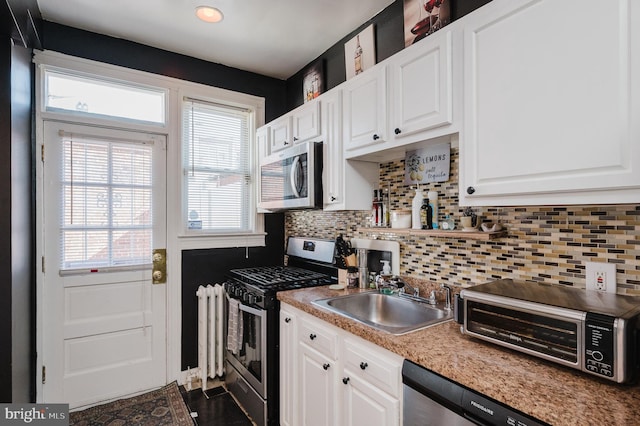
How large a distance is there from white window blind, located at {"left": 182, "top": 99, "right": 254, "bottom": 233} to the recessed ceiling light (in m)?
0.78

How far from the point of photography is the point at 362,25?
2320 millimetres

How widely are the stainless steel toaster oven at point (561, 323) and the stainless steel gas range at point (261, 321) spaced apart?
118 cm

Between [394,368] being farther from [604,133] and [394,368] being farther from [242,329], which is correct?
[242,329]

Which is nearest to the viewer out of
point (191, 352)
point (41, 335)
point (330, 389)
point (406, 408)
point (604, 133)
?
point (604, 133)

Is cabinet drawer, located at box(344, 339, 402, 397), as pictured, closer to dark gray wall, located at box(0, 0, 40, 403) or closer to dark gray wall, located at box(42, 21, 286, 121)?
dark gray wall, located at box(0, 0, 40, 403)

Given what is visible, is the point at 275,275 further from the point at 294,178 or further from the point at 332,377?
the point at 332,377

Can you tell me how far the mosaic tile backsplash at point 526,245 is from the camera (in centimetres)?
121

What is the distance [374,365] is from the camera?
140 centimetres

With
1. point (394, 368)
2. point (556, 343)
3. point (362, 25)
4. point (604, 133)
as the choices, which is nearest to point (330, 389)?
point (394, 368)

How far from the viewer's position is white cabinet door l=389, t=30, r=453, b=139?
1450 millimetres

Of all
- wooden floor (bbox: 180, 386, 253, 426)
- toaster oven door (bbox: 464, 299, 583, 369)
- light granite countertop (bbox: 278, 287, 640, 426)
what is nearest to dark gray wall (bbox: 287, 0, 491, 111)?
toaster oven door (bbox: 464, 299, 583, 369)

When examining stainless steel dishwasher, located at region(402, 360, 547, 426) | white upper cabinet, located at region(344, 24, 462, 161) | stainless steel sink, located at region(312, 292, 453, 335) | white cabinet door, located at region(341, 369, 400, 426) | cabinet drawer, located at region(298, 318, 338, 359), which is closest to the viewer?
stainless steel dishwasher, located at region(402, 360, 547, 426)

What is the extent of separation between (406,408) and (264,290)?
44.5 inches

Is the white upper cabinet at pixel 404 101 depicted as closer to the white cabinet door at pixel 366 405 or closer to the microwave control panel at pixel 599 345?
the microwave control panel at pixel 599 345
